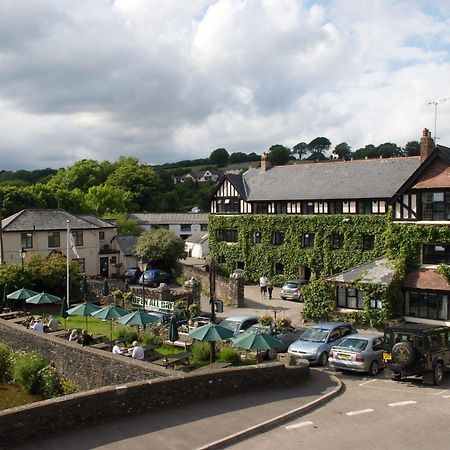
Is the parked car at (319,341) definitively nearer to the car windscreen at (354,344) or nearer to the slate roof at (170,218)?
the car windscreen at (354,344)

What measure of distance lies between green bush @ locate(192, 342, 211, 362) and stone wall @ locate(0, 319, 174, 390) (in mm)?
4147

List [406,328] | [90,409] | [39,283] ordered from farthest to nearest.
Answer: [39,283] → [406,328] → [90,409]

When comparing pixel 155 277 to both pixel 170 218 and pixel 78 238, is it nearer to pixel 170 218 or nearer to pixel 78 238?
pixel 78 238

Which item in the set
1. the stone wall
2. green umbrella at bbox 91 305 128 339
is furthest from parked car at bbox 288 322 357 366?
green umbrella at bbox 91 305 128 339

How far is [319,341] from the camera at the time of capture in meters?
22.0

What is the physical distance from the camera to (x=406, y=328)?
18531mm

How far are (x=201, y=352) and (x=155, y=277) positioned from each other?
21.2 m

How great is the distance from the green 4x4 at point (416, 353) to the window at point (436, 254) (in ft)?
37.4

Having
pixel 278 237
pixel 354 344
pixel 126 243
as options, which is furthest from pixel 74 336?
pixel 126 243

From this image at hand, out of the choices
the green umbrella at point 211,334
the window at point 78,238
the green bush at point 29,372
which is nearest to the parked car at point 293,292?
the green umbrella at point 211,334

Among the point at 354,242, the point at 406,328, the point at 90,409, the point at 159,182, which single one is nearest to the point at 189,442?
the point at 90,409

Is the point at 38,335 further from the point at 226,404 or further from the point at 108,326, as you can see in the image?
the point at 226,404

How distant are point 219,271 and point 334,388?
3054 centimetres

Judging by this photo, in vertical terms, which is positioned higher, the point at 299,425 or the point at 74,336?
the point at 74,336
